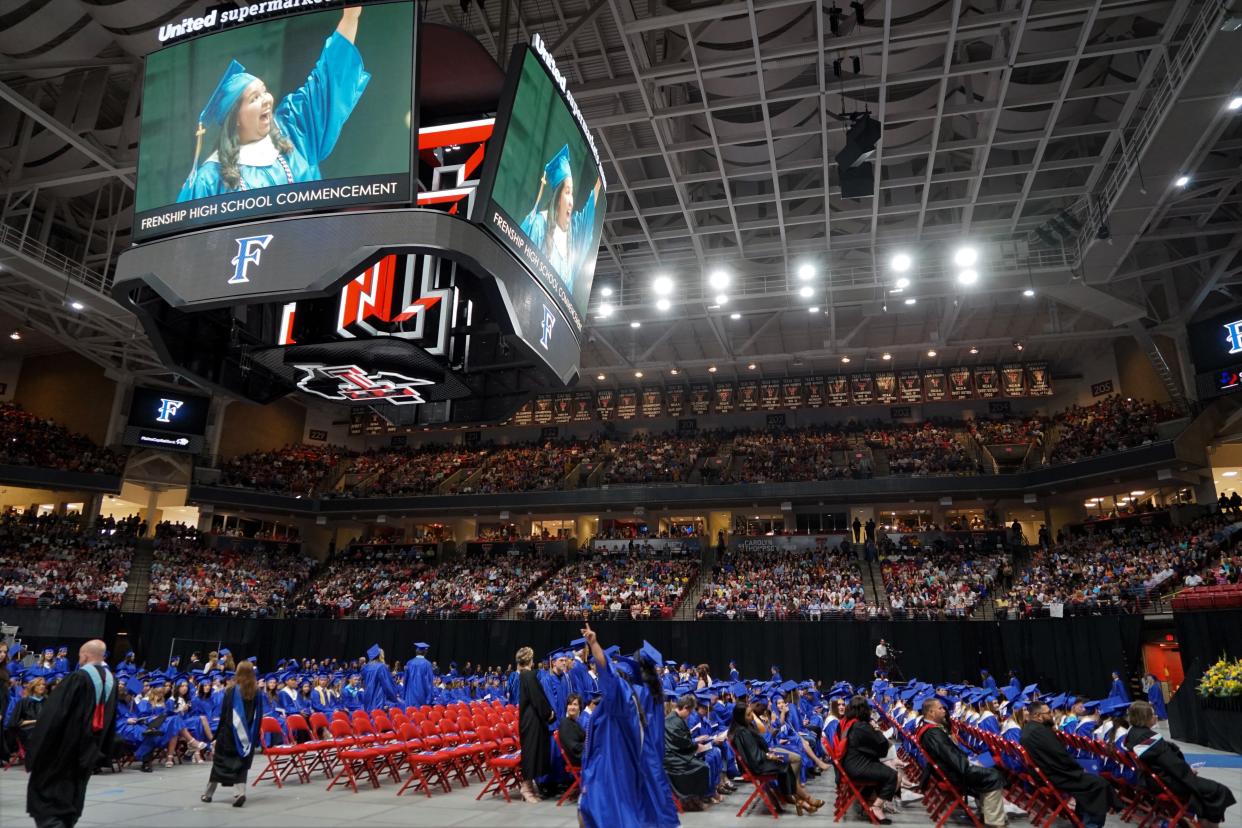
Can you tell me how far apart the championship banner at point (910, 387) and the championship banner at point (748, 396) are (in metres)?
6.74

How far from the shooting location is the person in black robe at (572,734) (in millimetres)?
9773

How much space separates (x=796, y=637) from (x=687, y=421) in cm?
1894

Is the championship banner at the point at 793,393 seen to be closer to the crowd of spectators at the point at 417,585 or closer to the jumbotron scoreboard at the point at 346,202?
the crowd of spectators at the point at 417,585

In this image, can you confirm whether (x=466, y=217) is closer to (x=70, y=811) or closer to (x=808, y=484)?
(x=70, y=811)

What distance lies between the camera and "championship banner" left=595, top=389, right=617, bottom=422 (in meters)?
40.1

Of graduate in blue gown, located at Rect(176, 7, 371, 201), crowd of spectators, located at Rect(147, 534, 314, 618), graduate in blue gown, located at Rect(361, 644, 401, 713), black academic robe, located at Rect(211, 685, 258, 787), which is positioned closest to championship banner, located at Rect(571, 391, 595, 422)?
crowd of spectators, located at Rect(147, 534, 314, 618)

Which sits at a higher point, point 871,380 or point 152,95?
point 871,380

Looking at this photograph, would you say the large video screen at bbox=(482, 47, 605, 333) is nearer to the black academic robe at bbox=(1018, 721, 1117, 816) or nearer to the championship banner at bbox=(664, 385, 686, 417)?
the black academic robe at bbox=(1018, 721, 1117, 816)

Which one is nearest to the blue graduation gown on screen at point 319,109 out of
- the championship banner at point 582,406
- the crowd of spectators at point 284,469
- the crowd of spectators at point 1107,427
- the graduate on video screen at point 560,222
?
the graduate on video screen at point 560,222

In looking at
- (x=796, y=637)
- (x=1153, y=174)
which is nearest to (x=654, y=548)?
(x=796, y=637)

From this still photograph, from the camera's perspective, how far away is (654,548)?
36.2m

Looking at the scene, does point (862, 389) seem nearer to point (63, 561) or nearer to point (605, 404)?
point (605, 404)

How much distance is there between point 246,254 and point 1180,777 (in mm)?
10015

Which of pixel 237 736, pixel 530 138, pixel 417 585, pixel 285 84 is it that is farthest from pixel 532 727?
pixel 417 585
